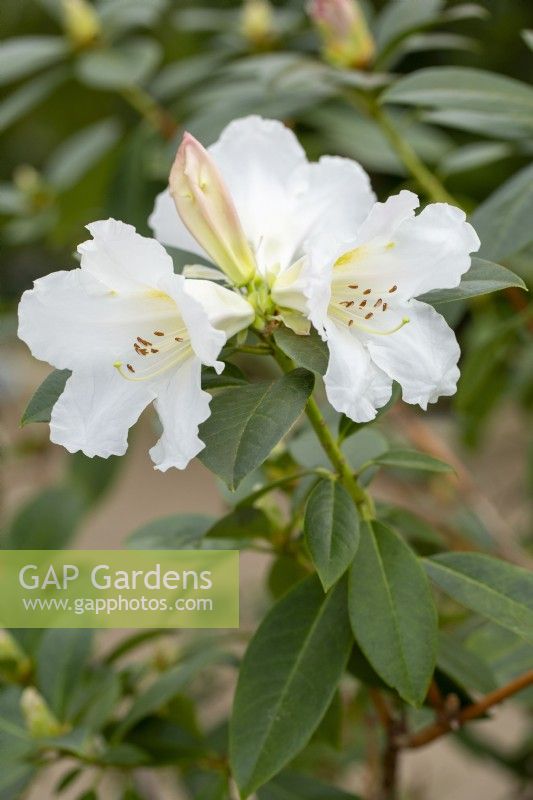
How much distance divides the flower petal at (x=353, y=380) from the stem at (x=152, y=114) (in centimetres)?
73

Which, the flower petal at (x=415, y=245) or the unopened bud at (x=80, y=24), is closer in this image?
the flower petal at (x=415, y=245)

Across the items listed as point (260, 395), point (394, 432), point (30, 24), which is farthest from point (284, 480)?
point (30, 24)

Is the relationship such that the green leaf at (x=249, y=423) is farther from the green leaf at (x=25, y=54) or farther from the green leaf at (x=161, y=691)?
the green leaf at (x=25, y=54)

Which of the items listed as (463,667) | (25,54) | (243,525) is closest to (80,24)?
(25,54)

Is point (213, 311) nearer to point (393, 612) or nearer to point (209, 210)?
point (209, 210)

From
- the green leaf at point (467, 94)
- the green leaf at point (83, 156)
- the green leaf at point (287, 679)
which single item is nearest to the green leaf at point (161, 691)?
the green leaf at point (287, 679)

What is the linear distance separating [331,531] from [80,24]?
872mm

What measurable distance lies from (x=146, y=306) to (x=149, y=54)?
0.71 metres

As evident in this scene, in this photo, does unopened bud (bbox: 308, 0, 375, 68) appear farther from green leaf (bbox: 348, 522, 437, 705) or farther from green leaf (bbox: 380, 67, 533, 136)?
green leaf (bbox: 348, 522, 437, 705)

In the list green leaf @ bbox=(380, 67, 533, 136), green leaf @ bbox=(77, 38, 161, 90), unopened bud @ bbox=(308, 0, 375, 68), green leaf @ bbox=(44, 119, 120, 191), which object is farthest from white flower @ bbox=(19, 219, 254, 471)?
green leaf @ bbox=(44, 119, 120, 191)

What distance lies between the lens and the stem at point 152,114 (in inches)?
45.3

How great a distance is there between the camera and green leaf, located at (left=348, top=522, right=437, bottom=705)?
524 mm

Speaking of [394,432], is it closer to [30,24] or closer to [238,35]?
[238,35]
